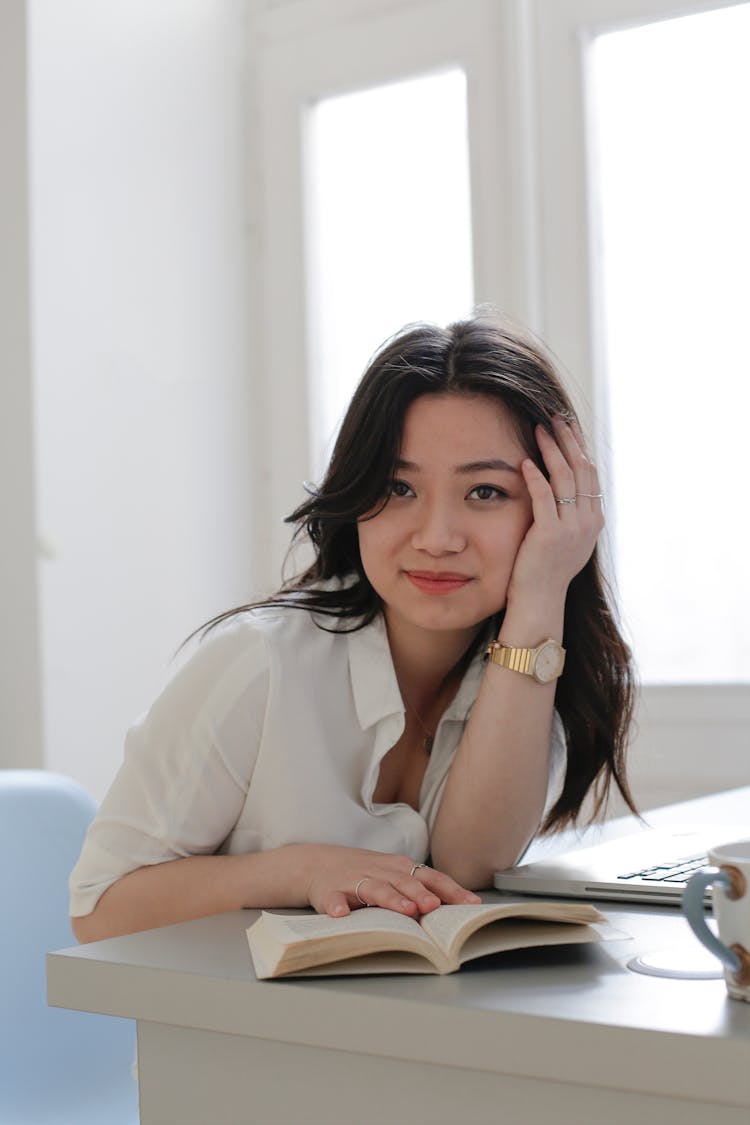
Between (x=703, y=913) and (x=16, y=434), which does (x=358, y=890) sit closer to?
(x=703, y=913)

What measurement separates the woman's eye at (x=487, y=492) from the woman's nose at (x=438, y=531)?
0.04 metres

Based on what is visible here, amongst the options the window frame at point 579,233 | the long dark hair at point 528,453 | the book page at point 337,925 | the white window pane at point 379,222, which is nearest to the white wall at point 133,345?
the white window pane at point 379,222

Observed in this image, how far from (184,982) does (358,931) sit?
0.11 meters

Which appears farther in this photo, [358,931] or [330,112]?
Answer: [330,112]

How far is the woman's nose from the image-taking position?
1.18 meters

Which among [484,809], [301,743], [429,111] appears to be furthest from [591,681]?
[429,111]

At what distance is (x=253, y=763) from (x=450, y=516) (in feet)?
0.92

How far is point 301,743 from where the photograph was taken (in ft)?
3.83

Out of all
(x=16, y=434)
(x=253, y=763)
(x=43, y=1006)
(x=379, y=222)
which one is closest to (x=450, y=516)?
(x=253, y=763)

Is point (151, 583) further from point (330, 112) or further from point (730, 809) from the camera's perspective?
point (730, 809)

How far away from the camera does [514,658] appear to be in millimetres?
1226

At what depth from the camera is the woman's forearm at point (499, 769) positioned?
3.94ft

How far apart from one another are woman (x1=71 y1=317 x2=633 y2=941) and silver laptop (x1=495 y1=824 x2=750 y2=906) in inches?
2.6

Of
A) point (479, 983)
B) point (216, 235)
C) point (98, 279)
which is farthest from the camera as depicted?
point (216, 235)
